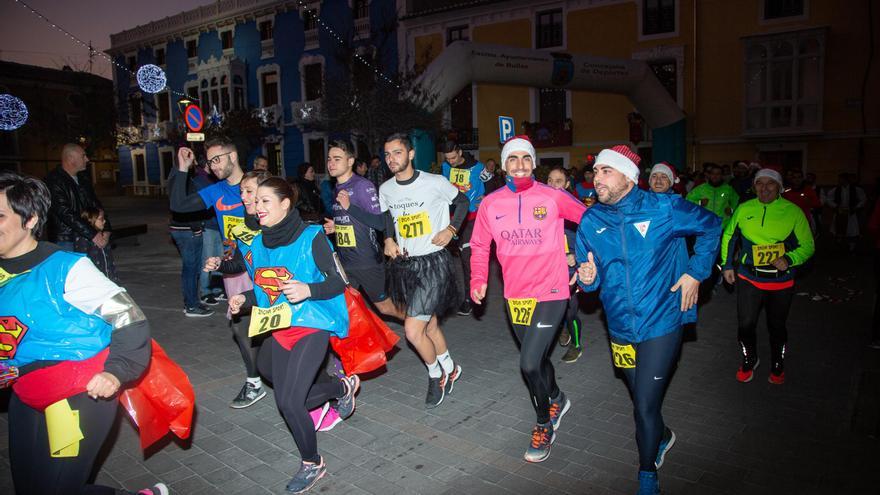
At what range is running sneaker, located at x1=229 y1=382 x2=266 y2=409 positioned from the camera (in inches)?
213

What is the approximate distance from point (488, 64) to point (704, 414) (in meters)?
13.4

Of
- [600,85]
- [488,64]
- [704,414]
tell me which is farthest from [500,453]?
[600,85]

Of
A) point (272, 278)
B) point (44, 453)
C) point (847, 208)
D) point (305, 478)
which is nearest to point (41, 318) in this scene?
point (44, 453)

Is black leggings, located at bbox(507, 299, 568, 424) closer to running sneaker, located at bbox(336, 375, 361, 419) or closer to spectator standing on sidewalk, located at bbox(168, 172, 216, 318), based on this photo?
running sneaker, located at bbox(336, 375, 361, 419)

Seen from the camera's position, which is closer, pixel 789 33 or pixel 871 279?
pixel 871 279

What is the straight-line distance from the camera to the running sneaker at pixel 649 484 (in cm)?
358

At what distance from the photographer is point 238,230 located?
489 centimetres

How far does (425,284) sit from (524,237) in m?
1.17

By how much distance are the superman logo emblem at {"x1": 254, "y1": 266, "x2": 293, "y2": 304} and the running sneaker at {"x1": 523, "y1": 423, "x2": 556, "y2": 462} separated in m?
2.08

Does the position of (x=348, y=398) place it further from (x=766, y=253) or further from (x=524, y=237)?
(x=766, y=253)

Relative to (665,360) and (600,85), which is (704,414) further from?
(600,85)

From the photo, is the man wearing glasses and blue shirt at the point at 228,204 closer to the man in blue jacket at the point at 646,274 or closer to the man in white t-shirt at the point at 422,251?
the man in white t-shirt at the point at 422,251

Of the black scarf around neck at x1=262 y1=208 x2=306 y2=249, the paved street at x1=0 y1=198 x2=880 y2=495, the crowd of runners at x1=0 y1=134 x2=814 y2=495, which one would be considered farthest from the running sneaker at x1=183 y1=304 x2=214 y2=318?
the black scarf around neck at x1=262 y1=208 x2=306 y2=249

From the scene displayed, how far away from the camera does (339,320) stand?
4.07 metres
